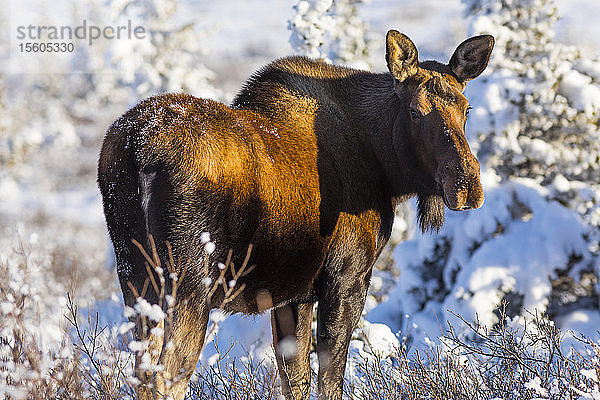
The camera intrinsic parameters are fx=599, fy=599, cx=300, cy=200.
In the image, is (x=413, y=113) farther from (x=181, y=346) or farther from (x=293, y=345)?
(x=181, y=346)

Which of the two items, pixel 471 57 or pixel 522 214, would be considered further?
pixel 522 214

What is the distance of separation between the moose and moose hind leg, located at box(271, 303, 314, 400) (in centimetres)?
1

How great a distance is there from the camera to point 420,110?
4.06 meters

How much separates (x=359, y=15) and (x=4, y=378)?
10.3 m

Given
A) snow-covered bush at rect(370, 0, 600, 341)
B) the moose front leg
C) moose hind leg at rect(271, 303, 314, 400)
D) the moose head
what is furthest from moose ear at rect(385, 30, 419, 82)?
snow-covered bush at rect(370, 0, 600, 341)

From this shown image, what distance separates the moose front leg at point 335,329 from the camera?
414 centimetres

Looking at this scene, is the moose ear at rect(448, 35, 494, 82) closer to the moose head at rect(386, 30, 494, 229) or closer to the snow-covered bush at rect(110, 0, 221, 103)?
the moose head at rect(386, 30, 494, 229)

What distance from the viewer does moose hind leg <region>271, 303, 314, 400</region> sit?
455cm

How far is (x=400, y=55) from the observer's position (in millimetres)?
4176

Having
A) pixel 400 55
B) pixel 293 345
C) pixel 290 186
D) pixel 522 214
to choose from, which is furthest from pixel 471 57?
pixel 522 214

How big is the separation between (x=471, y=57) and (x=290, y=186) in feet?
5.71

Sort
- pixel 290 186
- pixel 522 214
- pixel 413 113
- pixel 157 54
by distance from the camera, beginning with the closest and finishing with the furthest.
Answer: pixel 290 186 < pixel 413 113 < pixel 522 214 < pixel 157 54

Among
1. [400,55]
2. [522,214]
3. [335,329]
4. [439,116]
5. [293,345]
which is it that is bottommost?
[293,345]

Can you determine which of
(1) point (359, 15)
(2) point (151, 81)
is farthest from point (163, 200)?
(2) point (151, 81)
